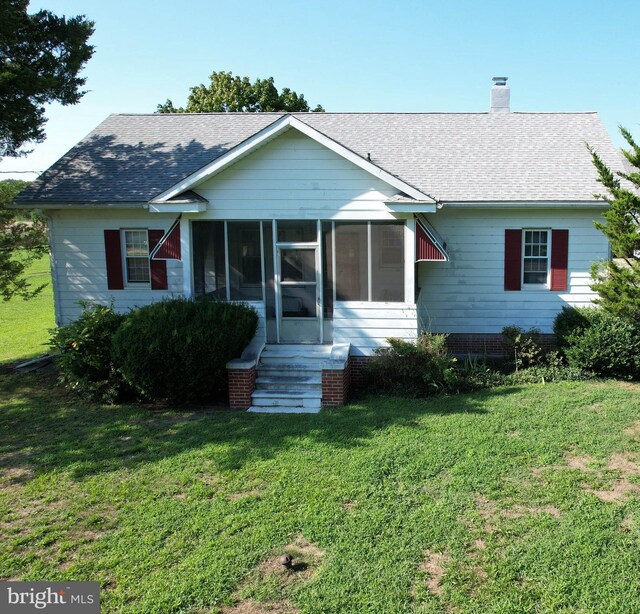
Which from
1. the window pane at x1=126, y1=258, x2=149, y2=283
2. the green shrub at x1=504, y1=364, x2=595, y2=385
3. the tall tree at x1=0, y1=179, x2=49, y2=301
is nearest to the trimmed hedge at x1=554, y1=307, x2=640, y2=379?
the green shrub at x1=504, y1=364, x2=595, y2=385

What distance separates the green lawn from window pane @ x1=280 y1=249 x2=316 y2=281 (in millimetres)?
4795

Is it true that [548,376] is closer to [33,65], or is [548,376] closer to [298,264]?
[298,264]

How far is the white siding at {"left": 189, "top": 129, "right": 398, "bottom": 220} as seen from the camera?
439 inches

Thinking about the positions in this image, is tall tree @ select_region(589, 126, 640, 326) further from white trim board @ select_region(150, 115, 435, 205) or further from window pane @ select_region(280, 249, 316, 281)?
window pane @ select_region(280, 249, 316, 281)

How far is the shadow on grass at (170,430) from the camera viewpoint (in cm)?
809

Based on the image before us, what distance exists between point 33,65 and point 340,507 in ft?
41.3

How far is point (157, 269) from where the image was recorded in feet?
46.2

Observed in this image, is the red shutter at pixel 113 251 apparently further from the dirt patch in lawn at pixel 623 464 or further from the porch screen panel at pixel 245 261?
the dirt patch in lawn at pixel 623 464

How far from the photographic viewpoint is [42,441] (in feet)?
29.1

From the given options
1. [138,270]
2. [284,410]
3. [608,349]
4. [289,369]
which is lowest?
[284,410]

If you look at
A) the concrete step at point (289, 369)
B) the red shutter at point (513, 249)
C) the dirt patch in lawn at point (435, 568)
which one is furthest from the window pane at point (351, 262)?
the dirt patch in lawn at point (435, 568)

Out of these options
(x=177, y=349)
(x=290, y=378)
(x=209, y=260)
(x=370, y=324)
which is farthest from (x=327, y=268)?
(x=177, y=349)

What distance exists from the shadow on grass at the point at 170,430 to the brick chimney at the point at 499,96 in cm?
982

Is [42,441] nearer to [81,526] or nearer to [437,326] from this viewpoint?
[81,526]
